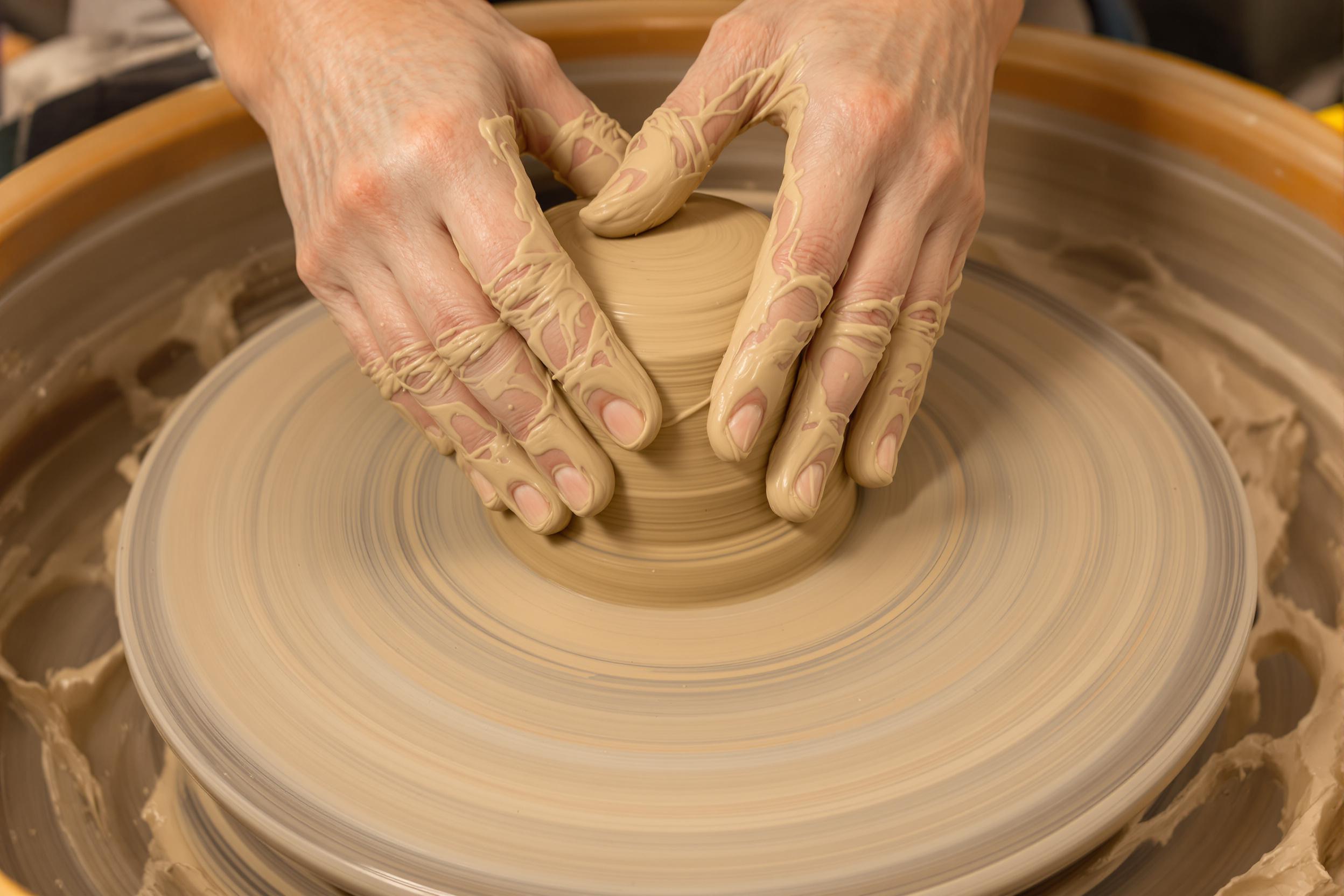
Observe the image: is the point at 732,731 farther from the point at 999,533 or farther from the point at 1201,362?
the point at 1201,362

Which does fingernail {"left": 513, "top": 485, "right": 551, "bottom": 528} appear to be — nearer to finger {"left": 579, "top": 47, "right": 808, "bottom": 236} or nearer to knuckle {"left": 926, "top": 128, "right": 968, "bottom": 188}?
finger {"left": 579, "top": 47, "right": 808, "bottom": 236}

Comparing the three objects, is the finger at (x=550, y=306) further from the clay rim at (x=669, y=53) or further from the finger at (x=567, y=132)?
the clay rim at (x=669, y=53)

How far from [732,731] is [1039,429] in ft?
1.86

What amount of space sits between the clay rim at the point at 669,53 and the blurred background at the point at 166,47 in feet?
1.37

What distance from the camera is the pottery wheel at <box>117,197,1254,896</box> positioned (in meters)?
0.91

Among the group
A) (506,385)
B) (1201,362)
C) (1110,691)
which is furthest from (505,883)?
(1201,362)

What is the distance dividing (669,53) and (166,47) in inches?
42.2

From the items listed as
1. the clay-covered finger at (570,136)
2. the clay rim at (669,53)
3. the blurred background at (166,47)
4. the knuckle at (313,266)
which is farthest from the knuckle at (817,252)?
the blurred background at (166,47)

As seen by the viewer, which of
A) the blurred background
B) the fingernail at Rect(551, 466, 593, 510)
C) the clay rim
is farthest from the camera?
the blurred background

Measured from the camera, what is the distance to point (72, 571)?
1.41 m

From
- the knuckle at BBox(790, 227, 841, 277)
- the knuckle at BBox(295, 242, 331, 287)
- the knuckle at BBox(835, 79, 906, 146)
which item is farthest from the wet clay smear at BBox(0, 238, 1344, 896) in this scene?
the knuckle at BBox(835, 79, 906, 146)

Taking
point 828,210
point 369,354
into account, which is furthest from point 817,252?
point 369,354

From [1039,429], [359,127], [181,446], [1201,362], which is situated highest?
[359,127]

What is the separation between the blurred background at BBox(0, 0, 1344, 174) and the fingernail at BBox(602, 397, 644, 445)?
1.35 meters
